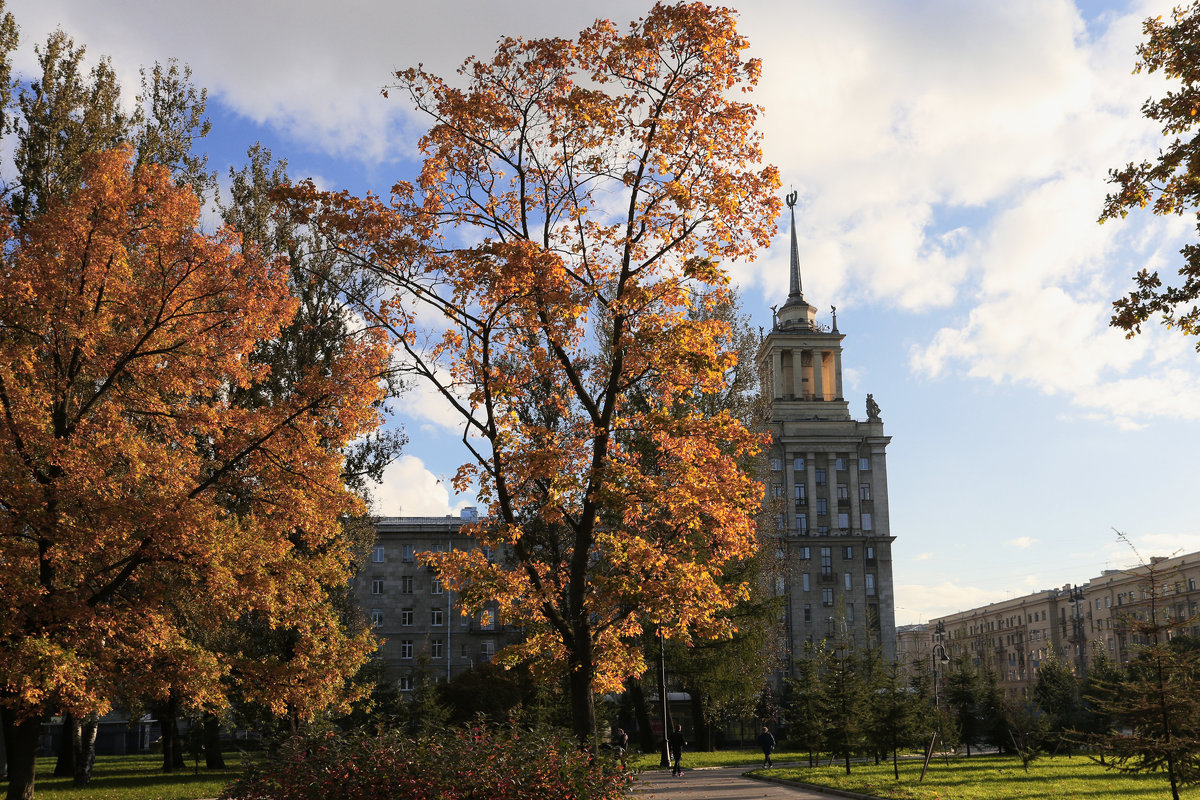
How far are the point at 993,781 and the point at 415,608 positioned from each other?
2445 inches

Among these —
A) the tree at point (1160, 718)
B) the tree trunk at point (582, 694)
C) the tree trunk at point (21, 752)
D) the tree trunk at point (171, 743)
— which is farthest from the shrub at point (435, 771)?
the tree trunk at point (171, 743)

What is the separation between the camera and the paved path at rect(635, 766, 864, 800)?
21.6 meters

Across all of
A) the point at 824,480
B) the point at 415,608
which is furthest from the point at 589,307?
the point at 824,480

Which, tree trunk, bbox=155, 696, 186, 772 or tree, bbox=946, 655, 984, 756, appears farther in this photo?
tree, bbox=946, 655, 984, 756

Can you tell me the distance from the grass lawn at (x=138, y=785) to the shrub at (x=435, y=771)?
6.76 metres

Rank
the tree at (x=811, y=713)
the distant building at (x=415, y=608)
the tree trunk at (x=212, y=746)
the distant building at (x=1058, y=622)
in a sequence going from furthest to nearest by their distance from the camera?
the distant building at (x=1058, y=622) → the distant building at (x=415, y=608) → the tree trunk at (x=212, y=746) → the tree at (x=811, y=713)

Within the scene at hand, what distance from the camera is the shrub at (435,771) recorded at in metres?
12.5

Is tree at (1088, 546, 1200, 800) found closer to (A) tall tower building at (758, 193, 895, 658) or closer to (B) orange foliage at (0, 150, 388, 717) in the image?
(B) orange foliage at (0, 150, 388, 717)

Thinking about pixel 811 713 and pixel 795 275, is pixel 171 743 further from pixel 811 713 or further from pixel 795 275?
pixel 795 275

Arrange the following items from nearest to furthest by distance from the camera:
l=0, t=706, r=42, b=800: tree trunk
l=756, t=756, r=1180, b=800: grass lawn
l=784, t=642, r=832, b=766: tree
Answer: l=0, t=706, r=42, b=800: tree trunk, l=756, t=756, r=1180, b=800: grass lawn, l=784, t=642, r=832, b=766: tree

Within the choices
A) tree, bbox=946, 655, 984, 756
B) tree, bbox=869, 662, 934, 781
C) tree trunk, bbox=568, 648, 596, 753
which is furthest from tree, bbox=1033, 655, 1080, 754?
tree trunk, bbox=568, 648, 596, 753

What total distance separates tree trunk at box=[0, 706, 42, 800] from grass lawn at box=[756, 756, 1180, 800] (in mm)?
16912

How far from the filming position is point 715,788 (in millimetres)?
24516

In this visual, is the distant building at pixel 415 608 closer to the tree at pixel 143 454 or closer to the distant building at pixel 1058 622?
the distant building at pixel 1058 622
